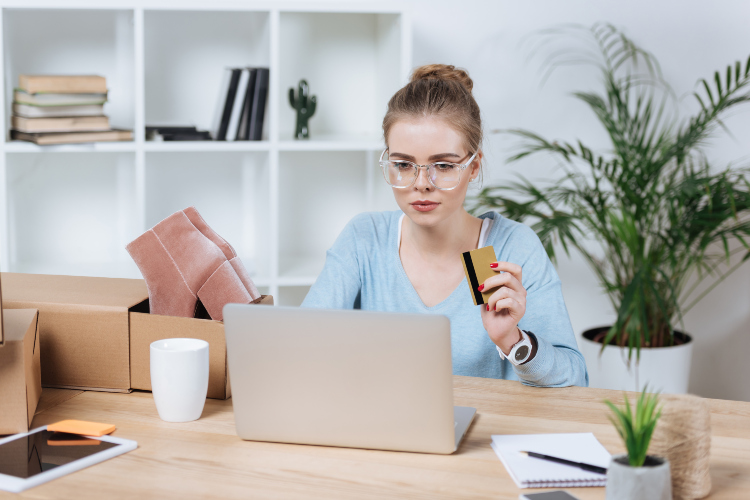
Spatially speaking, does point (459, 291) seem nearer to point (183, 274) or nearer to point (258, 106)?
point (183, 274)

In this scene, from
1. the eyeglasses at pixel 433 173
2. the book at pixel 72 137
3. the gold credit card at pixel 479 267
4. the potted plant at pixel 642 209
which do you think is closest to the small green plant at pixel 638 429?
the gold credit card at pixel 479 267

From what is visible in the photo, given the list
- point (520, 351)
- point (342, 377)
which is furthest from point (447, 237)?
point (342, 377)

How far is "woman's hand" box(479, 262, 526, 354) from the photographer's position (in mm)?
1271

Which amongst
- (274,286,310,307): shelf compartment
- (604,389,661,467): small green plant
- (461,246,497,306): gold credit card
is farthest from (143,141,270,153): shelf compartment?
(604,389,661,467): small green plant

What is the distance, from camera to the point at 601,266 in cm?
305

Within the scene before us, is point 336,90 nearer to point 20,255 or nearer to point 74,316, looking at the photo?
point 20,255

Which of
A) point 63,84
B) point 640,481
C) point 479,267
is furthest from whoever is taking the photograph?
point 63,84

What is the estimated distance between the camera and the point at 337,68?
2.94 meters

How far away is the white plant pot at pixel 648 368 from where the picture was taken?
2.69 meters

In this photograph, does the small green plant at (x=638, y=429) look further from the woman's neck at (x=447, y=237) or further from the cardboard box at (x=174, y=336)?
the woman's neck at (x=447, y=237)

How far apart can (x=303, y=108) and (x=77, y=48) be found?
84cm

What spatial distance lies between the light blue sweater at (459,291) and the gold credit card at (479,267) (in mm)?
217

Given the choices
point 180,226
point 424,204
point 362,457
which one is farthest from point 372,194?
point 362,457

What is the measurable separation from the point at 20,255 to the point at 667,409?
99.3 inches
